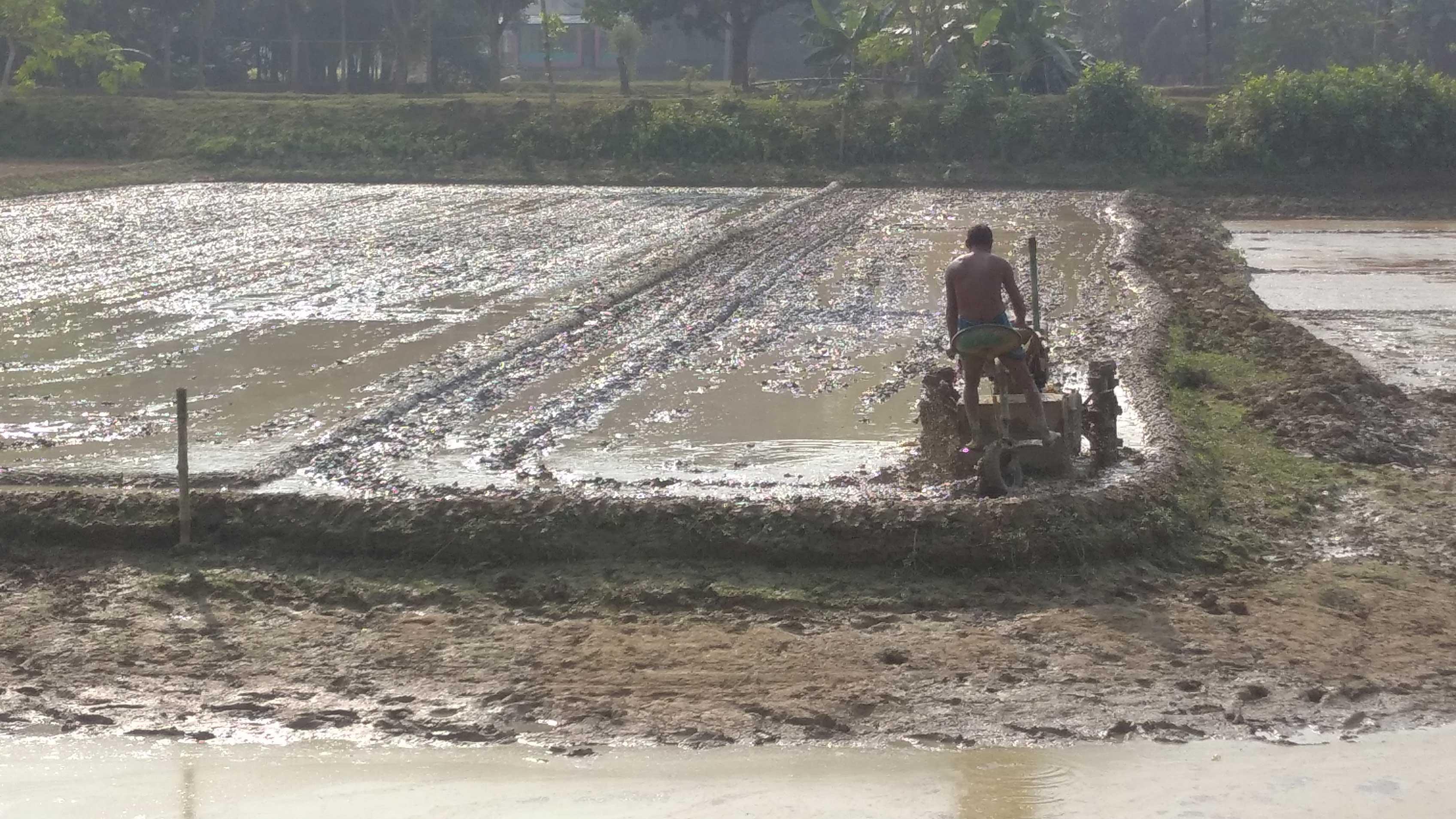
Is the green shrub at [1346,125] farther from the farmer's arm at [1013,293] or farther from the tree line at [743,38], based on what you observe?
the farmer's arm at [1013,293]

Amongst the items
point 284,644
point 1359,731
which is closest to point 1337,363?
point 1359,731

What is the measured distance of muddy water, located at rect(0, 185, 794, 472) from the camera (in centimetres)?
962

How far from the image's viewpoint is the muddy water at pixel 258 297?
9.62m

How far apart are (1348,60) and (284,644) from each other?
45.5m

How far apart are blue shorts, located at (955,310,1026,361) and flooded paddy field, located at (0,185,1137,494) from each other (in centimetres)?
101

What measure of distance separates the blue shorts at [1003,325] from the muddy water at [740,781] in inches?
A: 101

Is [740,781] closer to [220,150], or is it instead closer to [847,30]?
[220,150]

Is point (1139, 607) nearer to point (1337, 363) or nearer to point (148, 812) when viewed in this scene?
point (148, 812)

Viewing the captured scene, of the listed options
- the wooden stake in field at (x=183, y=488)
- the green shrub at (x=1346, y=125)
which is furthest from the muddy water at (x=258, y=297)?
the green shrub at (x=1346, y=125)

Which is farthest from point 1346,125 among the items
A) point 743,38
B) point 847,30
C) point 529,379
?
point 529,379

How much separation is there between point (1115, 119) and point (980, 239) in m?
26.8

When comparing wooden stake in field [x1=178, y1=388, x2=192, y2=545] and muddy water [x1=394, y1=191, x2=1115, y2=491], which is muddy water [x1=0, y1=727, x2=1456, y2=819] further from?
muddy water [x1=394, y1=191, x2=1115, y2=491]

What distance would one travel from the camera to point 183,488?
7176mm

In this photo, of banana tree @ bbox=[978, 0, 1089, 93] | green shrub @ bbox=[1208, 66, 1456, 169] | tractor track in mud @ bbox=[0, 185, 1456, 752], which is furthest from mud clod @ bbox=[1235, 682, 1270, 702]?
banana tree @ bbox=[978, 0, 1089, 93]
